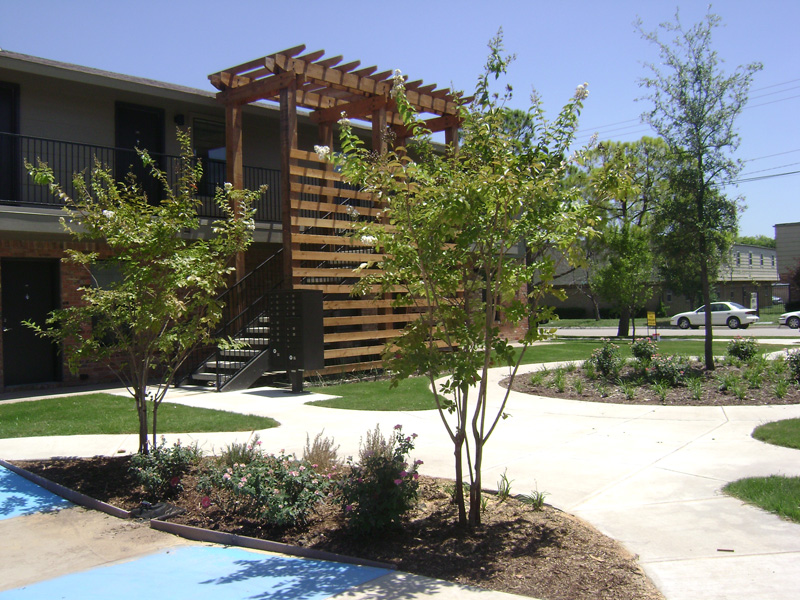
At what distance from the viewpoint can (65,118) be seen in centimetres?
1409

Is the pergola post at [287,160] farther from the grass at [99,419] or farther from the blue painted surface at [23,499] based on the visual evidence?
the blue painted surface at [23,499]

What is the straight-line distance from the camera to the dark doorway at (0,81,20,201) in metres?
12.9

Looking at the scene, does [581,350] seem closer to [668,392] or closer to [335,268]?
[668,392]

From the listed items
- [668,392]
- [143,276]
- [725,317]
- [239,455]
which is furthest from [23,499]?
[725,317]

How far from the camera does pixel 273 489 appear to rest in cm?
538

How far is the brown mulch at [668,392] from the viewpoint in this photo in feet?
35.4

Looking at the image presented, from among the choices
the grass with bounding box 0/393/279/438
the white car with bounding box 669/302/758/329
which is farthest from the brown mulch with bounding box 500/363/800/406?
the white car with bounding box 669/302/758/329

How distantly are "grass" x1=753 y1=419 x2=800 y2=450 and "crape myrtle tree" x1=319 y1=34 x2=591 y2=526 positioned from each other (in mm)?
4419

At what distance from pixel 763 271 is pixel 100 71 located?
A: 55320 mm

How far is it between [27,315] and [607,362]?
11422 millimetres

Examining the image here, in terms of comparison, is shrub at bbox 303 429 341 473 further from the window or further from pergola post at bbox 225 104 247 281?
the window

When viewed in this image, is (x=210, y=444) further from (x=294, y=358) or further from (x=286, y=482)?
(x=294, y=358)

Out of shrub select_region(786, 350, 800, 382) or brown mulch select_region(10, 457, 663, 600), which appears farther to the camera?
shrub select_region(786, 350, 800, 382)

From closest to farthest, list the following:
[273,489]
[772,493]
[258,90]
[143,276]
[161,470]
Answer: [273,489], [772,493], [161,470], [143,276], [258,90]
